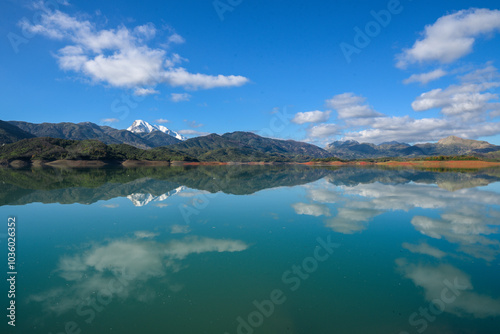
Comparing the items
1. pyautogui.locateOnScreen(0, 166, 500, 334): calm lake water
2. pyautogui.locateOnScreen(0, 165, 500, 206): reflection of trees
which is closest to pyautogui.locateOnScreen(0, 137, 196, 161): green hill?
pyautogui.locateOnScreen(0, 165, 500, 206): reflection of trees

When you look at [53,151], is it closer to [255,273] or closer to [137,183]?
[137,183]

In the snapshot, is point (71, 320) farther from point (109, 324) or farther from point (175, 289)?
point (175, 289)

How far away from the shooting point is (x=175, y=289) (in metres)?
8.95

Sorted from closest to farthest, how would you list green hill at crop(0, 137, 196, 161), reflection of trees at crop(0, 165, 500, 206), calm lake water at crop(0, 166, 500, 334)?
calm lake water at crop(0, 166, 500, 334) < reflection of trees at crop(0, 165, 500, 206) < green hill at crop(0, 137, 196, 161)

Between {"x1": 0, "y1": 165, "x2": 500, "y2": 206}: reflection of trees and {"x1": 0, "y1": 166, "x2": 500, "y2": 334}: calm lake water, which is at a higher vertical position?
{"x1": 0, "y1": 165, "x2": 500, "y2": 206}: reflection of trees

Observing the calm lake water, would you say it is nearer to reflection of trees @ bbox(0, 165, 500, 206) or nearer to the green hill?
reflection of trees @ bbox(0, 165, 500, 206)

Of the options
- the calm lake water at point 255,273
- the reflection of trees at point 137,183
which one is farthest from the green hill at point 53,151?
the calm lake water at point 255,273

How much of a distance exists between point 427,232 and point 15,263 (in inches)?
963

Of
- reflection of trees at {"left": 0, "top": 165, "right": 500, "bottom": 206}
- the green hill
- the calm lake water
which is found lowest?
the calm lake water

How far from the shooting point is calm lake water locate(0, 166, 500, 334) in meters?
7.41

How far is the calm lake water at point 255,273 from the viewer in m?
7.41

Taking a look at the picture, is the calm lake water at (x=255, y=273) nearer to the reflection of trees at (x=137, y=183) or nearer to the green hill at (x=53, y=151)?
the reflection of trees at (x=137, y=183)

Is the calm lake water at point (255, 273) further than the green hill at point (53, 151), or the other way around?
the green hill at point (53, 151)

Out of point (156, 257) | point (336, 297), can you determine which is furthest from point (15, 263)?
point (336, 297)
